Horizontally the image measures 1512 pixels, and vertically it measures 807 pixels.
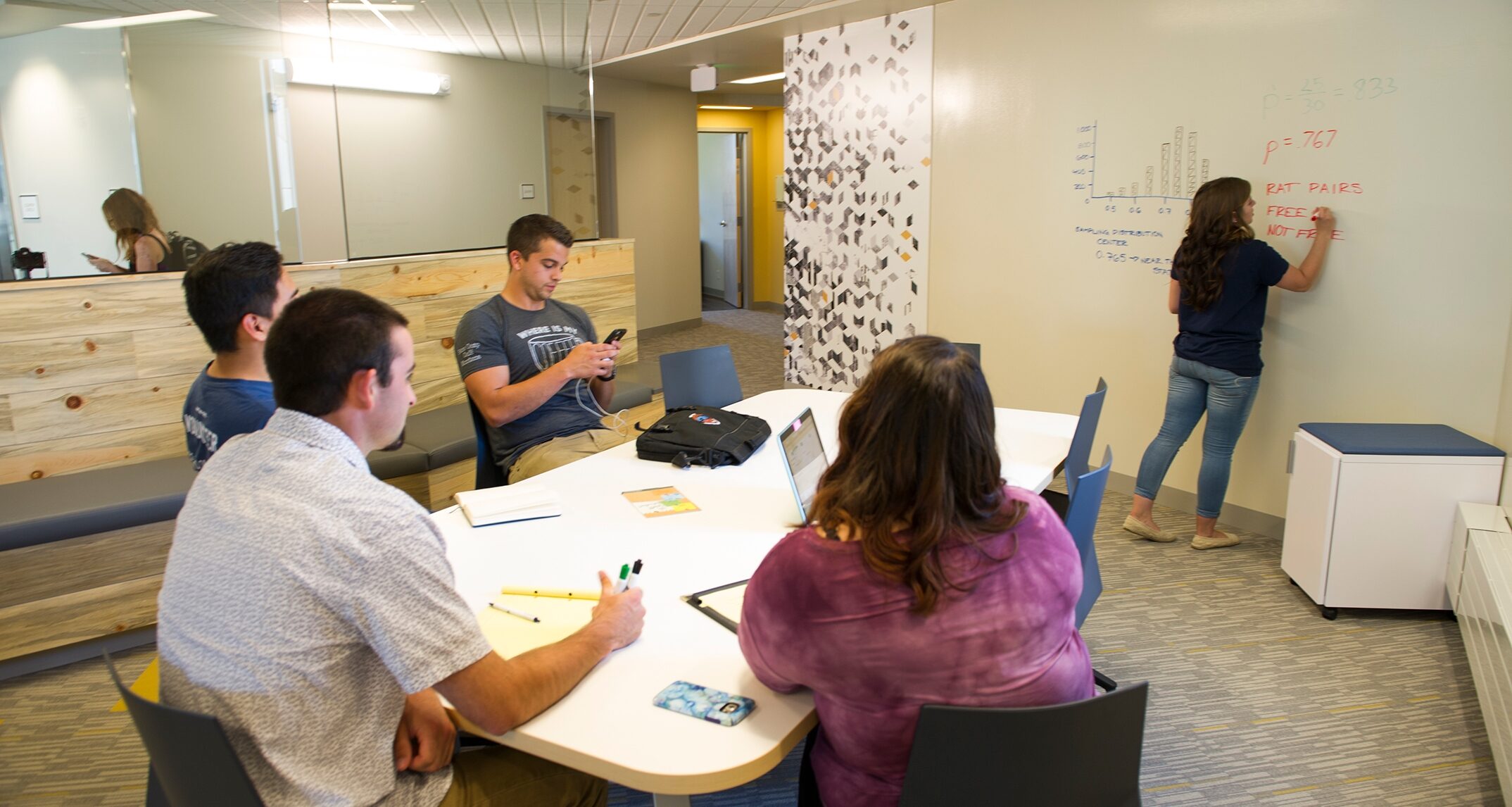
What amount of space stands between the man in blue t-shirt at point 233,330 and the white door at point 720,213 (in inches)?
368

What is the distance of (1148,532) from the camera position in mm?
4258

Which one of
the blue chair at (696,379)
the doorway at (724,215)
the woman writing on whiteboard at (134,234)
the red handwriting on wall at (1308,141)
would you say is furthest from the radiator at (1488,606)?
the doorway at (724,215)

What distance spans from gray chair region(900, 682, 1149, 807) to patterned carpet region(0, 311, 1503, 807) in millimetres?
1274

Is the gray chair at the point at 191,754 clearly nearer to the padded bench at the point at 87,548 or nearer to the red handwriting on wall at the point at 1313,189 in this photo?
the padded bench at the point at 87,548

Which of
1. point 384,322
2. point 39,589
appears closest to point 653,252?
point 39,589

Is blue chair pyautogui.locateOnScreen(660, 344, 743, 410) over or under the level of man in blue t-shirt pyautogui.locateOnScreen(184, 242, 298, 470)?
under

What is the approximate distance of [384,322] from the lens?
58.2 inches

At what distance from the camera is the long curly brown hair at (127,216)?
4.11m

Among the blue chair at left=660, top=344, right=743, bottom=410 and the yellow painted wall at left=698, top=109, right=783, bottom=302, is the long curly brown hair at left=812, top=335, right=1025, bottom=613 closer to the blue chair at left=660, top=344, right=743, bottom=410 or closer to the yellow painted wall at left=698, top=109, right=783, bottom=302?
the blue chair at left=660, top=344, right=743, bottom=410

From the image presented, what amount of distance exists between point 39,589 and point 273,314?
1.82 metres

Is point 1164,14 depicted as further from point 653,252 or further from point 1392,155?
point 653,252

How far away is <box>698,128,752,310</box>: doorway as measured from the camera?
11.6 meters

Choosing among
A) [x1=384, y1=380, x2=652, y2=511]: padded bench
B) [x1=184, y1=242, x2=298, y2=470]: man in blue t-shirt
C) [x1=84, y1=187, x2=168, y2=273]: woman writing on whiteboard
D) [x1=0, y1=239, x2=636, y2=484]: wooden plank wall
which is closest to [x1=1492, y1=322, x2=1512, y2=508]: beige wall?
[x1=384, y1=380, x2=652, y2=511]: padded bench


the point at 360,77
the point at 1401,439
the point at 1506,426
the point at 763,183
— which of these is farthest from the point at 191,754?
the point at 763,183
